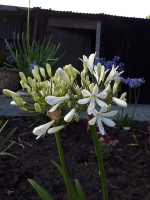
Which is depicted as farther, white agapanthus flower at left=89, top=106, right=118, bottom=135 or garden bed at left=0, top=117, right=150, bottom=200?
garden bed at left=0, top=117, right=150, bottom=200

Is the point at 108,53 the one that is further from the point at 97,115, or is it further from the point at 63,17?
the point at 97,115

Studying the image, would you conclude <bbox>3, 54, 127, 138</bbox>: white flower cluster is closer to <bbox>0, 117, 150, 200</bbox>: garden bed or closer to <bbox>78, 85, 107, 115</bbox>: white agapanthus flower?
<bbox>78, 85, 107, 115</bbox>: white agapanthus flower

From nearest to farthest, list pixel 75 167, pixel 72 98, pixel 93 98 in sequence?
1. pixel 93 98
2. pixel 72 98
3. pixel 75 167

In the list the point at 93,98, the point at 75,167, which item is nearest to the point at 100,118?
the point at 93,98

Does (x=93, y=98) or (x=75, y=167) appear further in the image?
(x=75, y=167)

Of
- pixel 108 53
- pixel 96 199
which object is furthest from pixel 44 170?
pixel 108 53

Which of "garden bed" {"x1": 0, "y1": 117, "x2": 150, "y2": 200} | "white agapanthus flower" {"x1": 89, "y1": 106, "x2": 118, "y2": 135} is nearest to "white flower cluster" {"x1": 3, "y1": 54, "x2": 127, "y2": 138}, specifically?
"white agapanthus flower" {"x1": 89, "y1": 106, "x2": 118, "y2": 135}

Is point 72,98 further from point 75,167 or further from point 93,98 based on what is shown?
point 75,167

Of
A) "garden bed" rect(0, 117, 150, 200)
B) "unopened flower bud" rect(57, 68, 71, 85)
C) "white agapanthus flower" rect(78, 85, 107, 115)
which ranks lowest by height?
"garden bed" rect(0, 117, 150, 200)
